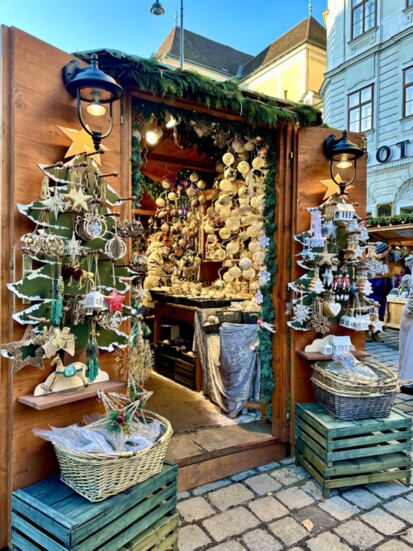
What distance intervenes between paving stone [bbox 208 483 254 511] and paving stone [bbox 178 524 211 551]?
23cm

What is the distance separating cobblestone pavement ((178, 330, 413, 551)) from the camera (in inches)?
75.0

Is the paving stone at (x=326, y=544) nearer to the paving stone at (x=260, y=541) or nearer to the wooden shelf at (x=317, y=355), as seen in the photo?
the paving stone at (x=260, y=541)

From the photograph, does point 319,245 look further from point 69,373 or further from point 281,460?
point 69,373

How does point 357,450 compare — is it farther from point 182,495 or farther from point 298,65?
point 298,65

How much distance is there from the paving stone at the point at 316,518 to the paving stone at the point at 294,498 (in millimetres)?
47

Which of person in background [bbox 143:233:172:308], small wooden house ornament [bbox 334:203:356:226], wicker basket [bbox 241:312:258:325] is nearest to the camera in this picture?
small wooden house ornament [bbox 334:203:356:226]

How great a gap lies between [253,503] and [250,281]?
2.44 meters

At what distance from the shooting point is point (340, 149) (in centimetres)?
260

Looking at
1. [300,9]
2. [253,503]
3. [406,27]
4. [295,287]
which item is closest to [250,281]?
[295,287]

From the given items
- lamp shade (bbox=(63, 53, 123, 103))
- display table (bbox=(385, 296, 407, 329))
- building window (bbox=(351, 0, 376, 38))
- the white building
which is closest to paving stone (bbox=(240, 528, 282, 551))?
lamp shade (bbox=(63, 53, 123, 103))

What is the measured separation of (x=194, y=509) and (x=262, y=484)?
1.68 feet

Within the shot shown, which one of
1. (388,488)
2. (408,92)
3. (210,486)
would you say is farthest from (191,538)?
(408,92)

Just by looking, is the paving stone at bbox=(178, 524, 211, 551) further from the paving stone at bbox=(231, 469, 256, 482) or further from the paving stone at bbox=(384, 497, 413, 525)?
the paving stone at bbox=(384, 497, 413, 525)

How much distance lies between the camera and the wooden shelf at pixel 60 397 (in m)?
1.69
